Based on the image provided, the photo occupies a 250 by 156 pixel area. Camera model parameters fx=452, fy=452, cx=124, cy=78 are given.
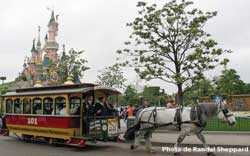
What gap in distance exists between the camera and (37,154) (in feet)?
52.6

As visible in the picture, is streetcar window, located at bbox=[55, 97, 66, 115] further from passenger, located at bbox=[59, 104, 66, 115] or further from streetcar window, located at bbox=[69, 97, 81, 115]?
streetcar window, located at bbox=[69, 97, 81, 115]

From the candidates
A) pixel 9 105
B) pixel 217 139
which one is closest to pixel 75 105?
pixel 9 105

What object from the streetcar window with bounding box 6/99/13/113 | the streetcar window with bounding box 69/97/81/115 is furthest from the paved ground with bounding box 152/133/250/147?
the streetcar window with bounding box 6/99/13/113

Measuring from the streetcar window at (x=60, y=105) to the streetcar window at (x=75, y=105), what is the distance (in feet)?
1.20

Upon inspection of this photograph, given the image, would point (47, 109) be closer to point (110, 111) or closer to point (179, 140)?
point (110, 111)

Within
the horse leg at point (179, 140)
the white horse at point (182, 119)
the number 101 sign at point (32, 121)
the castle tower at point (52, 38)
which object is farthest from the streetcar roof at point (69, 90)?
the castle tower at point (52, 38)

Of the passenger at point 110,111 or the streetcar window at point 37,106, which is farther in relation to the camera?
the streetcar window at point 37,106

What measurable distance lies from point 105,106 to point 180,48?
8656 mm

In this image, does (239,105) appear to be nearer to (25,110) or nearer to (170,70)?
(170,70)

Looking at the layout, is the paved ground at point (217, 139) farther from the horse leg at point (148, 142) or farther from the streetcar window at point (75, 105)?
the streetcar window at point (75, 105)

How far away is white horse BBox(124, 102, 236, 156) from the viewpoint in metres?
14.8

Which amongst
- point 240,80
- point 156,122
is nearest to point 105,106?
point 156,122

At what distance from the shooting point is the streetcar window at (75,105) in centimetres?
1781

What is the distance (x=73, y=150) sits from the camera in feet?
57.2
